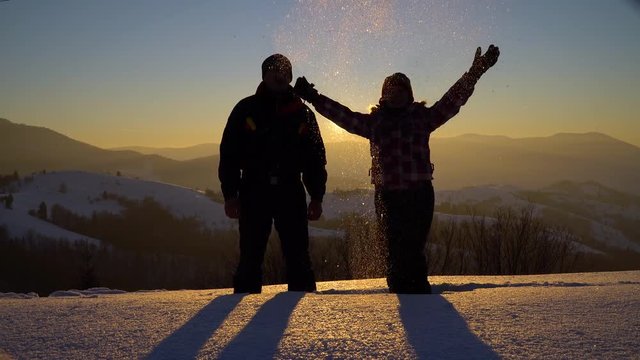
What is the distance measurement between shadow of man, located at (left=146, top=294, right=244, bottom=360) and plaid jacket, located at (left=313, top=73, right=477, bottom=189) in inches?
72.9

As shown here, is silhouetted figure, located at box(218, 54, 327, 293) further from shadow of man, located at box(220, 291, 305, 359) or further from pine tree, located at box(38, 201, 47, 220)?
pine tree, located at box(38, 201, 47, 220)

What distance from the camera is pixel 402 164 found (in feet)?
14.2

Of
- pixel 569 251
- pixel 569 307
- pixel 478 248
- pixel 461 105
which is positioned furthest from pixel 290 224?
pixel 569 251

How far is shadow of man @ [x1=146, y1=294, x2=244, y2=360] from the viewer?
1.97m

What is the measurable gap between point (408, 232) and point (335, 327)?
2172 mm

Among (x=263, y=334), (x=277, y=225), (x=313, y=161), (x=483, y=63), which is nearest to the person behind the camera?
(x=263, y=334)

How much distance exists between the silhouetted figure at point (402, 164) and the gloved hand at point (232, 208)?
917 millimetres

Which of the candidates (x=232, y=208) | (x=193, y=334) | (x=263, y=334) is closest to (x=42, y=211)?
(x=232, y=208)

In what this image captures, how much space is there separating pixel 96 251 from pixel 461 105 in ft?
326

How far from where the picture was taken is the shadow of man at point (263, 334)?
1.94m

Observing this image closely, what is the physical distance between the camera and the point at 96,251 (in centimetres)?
9631

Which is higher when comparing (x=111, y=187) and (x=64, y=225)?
(x=111, y=187)

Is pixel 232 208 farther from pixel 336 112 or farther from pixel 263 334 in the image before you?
pixel 263 334

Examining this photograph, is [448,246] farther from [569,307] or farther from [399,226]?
[569,307]
